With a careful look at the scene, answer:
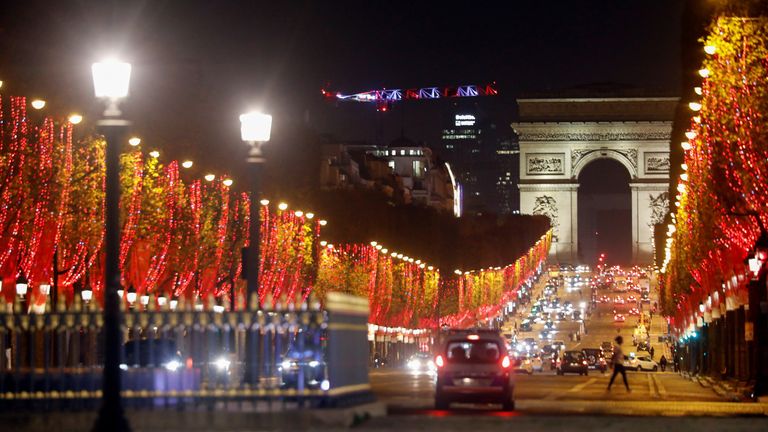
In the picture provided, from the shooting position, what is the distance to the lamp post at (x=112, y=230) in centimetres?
1919

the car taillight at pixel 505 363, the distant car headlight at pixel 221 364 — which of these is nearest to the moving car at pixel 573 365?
the car taillight at pixel 505 363

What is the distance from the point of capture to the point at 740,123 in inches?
1358

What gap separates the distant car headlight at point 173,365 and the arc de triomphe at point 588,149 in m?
144

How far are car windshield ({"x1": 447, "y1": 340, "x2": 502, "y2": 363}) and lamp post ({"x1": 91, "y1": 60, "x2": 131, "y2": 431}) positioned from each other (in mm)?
10498

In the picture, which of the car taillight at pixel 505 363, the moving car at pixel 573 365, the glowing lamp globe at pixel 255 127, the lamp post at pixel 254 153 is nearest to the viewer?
the lamp post at pixel 254 153

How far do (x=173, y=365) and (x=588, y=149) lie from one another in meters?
148

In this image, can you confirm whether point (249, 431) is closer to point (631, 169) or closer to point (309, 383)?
point (309, 383)

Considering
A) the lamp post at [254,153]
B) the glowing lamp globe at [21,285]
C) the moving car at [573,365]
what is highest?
the lamp post at [254,153]

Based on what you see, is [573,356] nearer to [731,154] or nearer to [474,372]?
[731,154]

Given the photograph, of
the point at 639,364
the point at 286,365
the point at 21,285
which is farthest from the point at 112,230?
the point at 639,364

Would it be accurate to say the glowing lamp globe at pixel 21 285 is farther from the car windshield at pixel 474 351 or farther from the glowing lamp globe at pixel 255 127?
the glowing lamp globe at pixel 255 127

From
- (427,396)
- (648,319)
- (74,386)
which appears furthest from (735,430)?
(648,319)

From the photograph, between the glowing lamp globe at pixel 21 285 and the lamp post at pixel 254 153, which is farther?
the glowing lamp globe at pixel 21 285

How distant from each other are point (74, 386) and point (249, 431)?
253cm
